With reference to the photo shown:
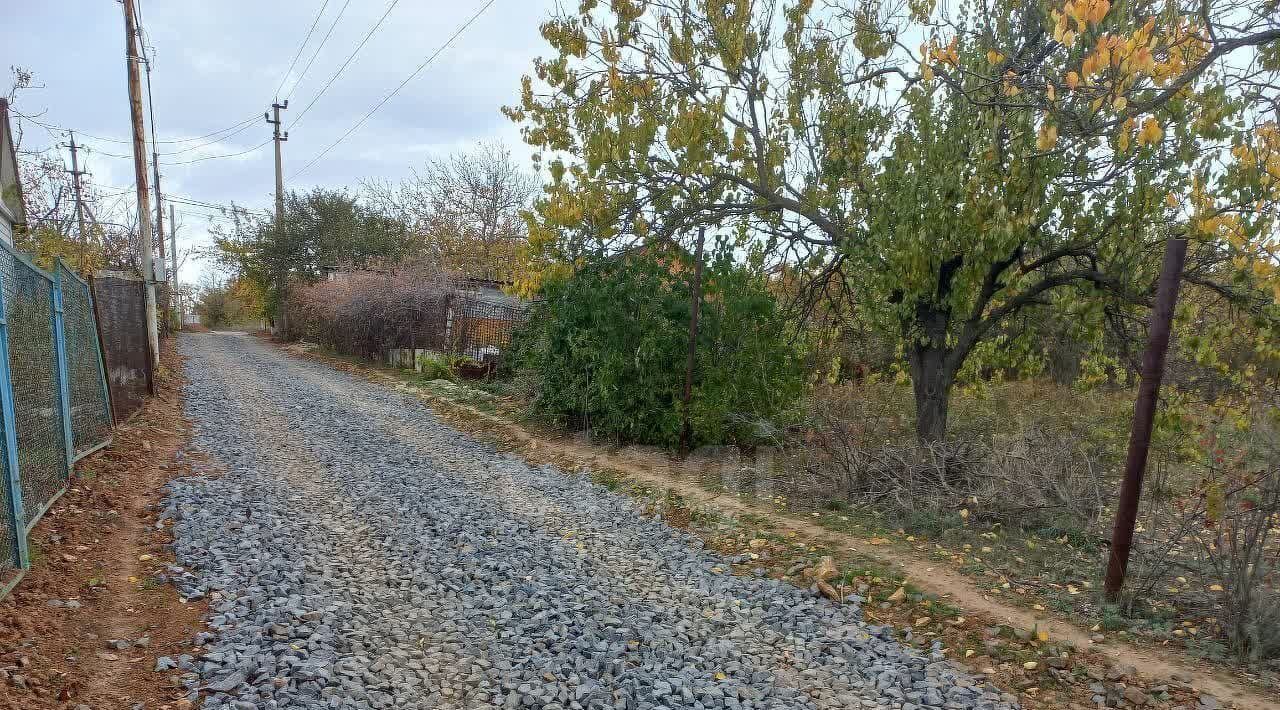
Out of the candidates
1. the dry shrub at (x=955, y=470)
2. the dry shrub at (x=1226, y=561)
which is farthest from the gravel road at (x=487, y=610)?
the dry shrub at (x=955, y=470)

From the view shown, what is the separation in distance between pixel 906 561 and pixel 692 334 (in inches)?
153

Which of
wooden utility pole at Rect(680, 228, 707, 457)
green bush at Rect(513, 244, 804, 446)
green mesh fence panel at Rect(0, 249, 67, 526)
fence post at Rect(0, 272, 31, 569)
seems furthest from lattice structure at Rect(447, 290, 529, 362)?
fence post at Rect(0, 272, 31, 569)

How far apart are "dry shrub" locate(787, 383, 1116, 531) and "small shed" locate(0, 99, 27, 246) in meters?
14.8

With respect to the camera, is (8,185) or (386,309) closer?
(8,185)

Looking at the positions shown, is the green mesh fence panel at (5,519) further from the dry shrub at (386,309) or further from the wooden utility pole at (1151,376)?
the dry shrub at (386,309)

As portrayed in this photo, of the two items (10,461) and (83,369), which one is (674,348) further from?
(83,369)

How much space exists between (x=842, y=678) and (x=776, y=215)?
5.87 metres

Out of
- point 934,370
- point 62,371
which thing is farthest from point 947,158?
point 62,371

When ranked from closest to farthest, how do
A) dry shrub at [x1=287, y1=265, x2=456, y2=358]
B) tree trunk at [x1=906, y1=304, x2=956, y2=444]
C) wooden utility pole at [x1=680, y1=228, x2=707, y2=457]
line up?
1. tree trunk at [x1=906, y1=304, x2=956, y2=444]
2. wooden utility pole at [x1=680, y1=228, x2=707, y2=457]
3. dry shrub at [x1=287, y1=265, x2=456, y2=358]

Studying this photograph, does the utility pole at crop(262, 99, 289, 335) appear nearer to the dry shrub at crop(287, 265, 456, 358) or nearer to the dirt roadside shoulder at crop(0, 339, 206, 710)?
the dry shrub at crop(287, 265, 456, 358)

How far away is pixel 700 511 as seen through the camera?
21.5ft

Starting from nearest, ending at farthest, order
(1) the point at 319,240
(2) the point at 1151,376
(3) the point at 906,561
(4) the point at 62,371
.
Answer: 1. (2) the point at 1151,376
2. (3) the point at 906,561
3. (4) the point at 62,371
4. (1) the point at 319,240

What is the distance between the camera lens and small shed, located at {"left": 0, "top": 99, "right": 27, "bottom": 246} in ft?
41.2

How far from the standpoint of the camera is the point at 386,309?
18062 mm
